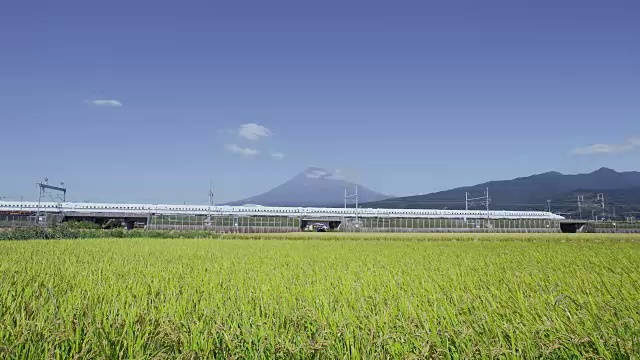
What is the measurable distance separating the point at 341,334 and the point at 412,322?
2.29 ft

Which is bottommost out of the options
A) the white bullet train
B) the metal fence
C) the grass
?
the metal fence

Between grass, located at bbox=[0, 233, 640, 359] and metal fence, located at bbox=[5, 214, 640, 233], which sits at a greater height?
grass, located at bbox=[0, 233, 640, 359]

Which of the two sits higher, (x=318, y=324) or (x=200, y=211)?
(x=200, y=211)

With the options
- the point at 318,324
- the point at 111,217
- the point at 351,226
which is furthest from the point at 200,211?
the point at 318,324

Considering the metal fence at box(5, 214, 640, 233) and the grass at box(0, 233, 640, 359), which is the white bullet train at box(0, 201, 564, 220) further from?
the grass at box(0, 233, 640, 359)

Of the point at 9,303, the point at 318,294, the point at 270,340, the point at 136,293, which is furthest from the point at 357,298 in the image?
the point at 9,303

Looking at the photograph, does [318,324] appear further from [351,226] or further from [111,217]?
[111,217]

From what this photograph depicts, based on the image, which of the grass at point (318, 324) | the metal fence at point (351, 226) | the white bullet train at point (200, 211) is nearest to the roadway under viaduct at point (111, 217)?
the white bullet train at point (200, 211)

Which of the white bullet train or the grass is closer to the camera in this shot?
the grass

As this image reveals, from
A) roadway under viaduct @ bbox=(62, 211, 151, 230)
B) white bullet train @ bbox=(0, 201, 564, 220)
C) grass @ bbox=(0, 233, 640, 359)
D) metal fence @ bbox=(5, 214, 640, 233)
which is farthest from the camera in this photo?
white bullet train @ bbox=(0, 201, 564, 220)

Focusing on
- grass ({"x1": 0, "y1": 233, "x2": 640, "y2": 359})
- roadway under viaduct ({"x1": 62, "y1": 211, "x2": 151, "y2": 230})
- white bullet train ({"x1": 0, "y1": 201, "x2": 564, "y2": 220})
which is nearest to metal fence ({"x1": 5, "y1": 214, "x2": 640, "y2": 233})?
roadway under viaduct ({"x1": 62, "y1": 211, "x2": 151, "y2": 230})

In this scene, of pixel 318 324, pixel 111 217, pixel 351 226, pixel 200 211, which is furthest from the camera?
pixel 200 211

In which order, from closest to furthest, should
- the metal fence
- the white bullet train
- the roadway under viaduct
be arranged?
the metal fence, the roadway under viaduct, the white bullet train

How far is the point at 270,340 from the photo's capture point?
2777 mm
